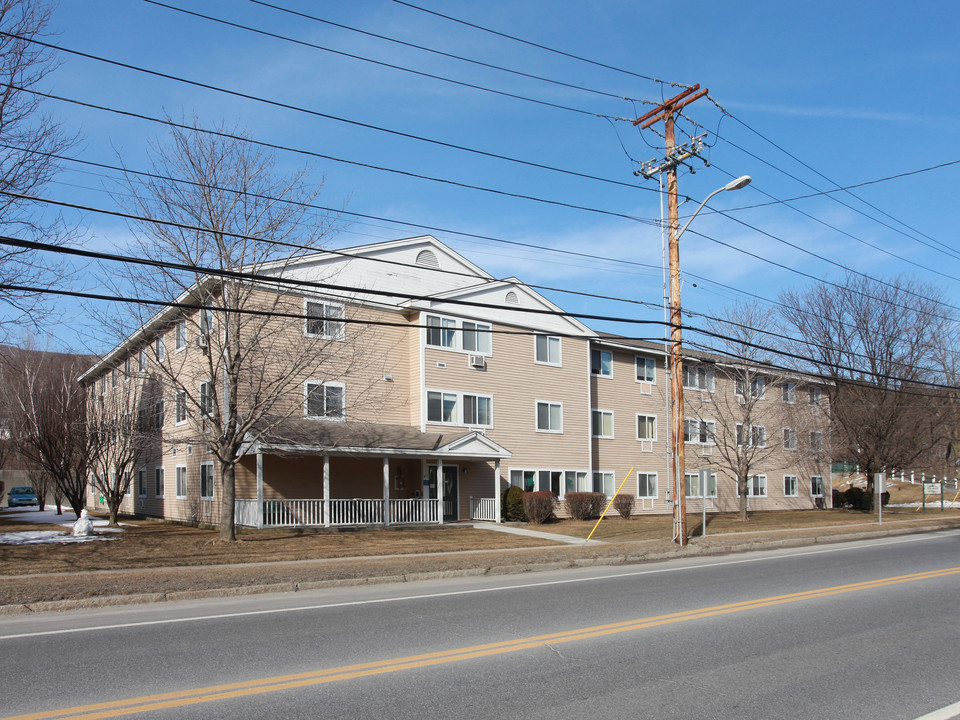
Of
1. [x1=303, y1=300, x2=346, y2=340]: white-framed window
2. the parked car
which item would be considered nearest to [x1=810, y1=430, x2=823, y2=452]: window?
[x1=303, y1=300, x2=346, y2=340]: white-framed window

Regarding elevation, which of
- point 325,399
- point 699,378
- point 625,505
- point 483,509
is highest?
point 699,378

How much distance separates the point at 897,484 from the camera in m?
73.6

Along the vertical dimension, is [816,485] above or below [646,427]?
below

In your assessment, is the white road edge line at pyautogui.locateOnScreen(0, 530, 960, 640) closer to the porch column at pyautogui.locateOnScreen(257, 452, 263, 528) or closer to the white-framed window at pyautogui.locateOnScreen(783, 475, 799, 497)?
the porch column at pyautogui.locateOnScreen(257, 452, 263, 528)

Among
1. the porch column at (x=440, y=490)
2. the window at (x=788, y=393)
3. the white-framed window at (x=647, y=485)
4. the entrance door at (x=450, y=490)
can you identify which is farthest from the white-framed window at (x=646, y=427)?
the porch column at (x=440, y=490)

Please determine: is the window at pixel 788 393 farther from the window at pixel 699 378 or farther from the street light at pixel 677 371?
the street light at pixel 677 371

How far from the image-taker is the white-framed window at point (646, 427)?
3841 centimetres

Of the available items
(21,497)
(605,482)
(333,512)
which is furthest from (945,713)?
(21,497)

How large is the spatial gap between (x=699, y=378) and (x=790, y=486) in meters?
11.0

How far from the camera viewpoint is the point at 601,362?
37.0 m

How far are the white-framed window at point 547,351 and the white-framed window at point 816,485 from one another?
23.5 meters

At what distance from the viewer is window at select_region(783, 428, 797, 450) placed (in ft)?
132

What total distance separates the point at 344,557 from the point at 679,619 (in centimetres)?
1049

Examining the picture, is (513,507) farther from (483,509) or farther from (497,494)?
(483,509)
